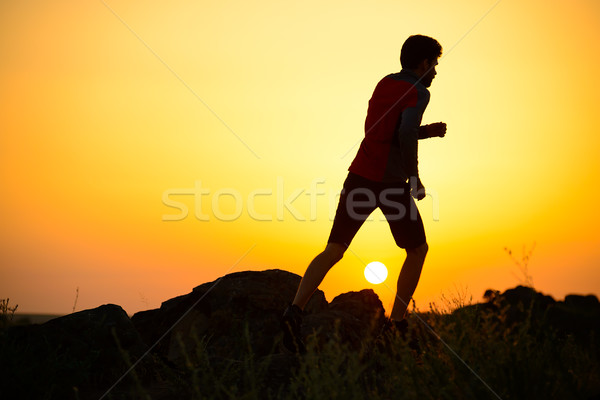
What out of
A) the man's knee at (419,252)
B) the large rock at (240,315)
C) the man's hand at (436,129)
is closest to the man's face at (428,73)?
the man's hand at (436,129)

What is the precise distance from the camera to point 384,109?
5.09 m

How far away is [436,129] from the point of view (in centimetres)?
512

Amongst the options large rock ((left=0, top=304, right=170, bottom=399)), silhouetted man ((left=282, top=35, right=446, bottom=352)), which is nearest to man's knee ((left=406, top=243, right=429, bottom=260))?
silhouetted man ((left=282, top=35, right=446, bottom=352))

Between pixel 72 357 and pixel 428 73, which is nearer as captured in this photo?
pixel 428 73

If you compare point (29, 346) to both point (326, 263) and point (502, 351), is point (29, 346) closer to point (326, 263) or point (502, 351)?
point (326, 263)

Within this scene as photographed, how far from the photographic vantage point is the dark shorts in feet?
16.6

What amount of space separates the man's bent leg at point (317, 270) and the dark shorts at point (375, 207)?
9 centimetres

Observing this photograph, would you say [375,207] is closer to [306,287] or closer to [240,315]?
[306,287]

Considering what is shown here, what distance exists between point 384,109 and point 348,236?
3.55 ft

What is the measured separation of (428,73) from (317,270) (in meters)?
1.92

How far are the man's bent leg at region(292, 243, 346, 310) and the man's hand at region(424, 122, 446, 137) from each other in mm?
1194

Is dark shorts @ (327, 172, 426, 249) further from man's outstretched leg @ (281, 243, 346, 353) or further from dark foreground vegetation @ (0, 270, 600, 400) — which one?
dark foreground vegetation @ (0, 270, 600, 400)

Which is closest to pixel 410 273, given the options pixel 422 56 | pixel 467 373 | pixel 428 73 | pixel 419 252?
pixel 419 252

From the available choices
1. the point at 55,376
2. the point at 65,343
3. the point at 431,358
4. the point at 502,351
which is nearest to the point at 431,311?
the point at 431,358
